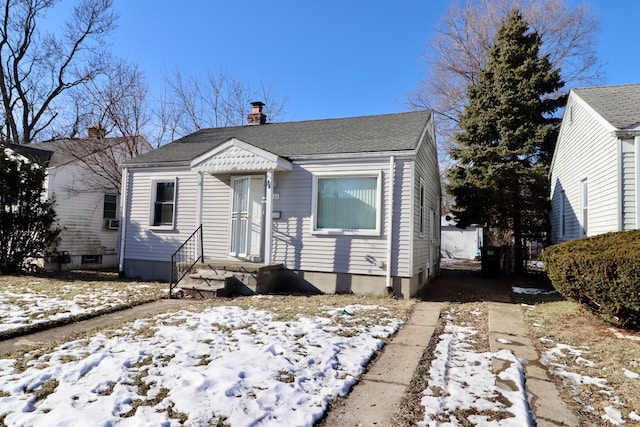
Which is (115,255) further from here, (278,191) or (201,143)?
(278,191)

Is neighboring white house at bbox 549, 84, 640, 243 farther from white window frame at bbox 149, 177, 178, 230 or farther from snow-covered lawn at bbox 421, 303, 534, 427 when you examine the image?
white window frame at bbox 149, 177, 178, 230

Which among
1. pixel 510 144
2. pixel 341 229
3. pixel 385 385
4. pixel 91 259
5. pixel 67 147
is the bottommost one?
pixel 385 385

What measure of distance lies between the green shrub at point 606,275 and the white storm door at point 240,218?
6.43m

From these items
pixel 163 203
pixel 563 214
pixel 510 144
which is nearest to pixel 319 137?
pixel 163 203

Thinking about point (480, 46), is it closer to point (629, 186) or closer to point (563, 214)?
point (563, 214)

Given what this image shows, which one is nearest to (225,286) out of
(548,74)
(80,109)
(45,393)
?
(45,393)

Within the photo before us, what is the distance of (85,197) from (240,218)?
26.3 feet

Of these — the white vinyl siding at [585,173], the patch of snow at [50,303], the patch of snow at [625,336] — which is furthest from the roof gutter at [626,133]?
the patch of snow at [50,303]

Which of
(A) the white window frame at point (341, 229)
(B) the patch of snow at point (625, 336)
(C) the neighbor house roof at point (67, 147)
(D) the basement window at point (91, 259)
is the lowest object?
(B) the patch of snow at point (625, 336)

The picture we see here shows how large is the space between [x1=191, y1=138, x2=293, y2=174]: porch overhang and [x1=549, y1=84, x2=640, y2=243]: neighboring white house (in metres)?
6.63

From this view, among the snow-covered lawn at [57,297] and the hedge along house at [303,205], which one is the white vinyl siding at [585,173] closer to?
the hedge along house at [303,205]

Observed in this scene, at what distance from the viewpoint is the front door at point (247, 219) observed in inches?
352

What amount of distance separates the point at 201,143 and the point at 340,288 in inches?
261

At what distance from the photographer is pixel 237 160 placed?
28.3 feet
